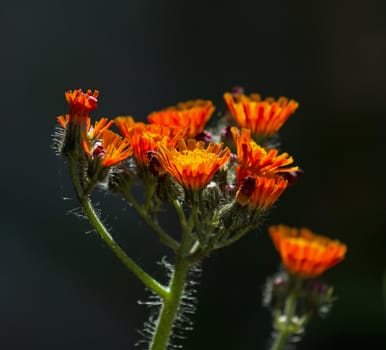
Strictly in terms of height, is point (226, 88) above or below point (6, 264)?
above

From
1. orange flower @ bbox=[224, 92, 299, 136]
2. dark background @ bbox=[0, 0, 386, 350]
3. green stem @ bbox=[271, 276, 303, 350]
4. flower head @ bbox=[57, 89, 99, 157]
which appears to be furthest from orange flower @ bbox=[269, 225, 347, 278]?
dark background @ bbox=[0, 0, 386, 350]

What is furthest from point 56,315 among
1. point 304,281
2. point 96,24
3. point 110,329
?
point 304,281

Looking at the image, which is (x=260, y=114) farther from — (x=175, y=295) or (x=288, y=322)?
(x=288, y=322)

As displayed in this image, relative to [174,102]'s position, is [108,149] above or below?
above

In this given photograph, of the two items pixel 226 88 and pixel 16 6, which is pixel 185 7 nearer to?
pixel 226 88

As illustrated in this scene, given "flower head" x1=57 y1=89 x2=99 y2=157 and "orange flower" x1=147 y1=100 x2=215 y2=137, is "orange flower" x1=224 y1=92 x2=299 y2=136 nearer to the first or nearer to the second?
"orange flower" x1=147 y1=100 x2=215 y2=137

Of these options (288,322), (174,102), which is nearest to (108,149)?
(288,322)

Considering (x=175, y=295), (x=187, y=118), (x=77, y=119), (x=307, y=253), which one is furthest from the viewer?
(x=307, y=253)
